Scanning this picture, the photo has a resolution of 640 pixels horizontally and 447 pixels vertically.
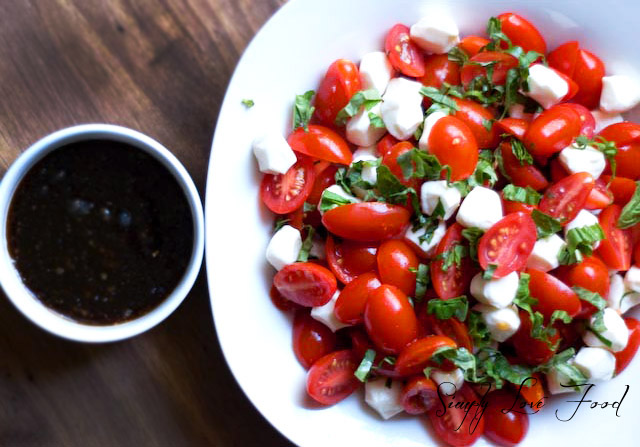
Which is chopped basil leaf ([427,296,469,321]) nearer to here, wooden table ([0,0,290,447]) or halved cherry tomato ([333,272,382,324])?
halved cherry tomato ([333,272,382,324])

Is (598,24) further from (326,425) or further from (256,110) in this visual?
(326,425)

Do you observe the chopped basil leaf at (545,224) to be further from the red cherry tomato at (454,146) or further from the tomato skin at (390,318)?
the tomato skin at (390,318)

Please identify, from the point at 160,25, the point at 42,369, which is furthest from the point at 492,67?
the point at 42,369

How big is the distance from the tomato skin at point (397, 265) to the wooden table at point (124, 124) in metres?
0.47

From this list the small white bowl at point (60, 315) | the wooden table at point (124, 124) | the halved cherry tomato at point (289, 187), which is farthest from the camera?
the wooden table at point (124, 124)

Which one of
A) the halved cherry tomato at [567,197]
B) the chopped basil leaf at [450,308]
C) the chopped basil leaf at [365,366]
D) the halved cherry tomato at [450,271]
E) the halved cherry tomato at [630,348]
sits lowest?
the halved cherry tomato at [630,348]

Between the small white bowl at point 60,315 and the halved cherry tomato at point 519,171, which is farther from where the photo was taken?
the halved cherry tomato at point 519,171

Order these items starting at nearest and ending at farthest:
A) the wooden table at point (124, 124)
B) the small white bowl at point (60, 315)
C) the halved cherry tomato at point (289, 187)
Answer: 1. the small white bowl at point (60, 315)
2. the halved cherry tomato at point (289, 187)
3. the wooden table at point (124, 124)

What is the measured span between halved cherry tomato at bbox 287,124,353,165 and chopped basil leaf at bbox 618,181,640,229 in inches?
25.7

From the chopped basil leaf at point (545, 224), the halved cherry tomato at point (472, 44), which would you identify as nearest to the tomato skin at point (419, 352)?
the chopped basil leaf at point (545, 224)

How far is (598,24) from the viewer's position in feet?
4.80

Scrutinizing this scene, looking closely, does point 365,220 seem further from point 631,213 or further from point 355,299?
point 631,213

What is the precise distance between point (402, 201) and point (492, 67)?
39 cm

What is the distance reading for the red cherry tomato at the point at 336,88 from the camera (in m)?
1.39
